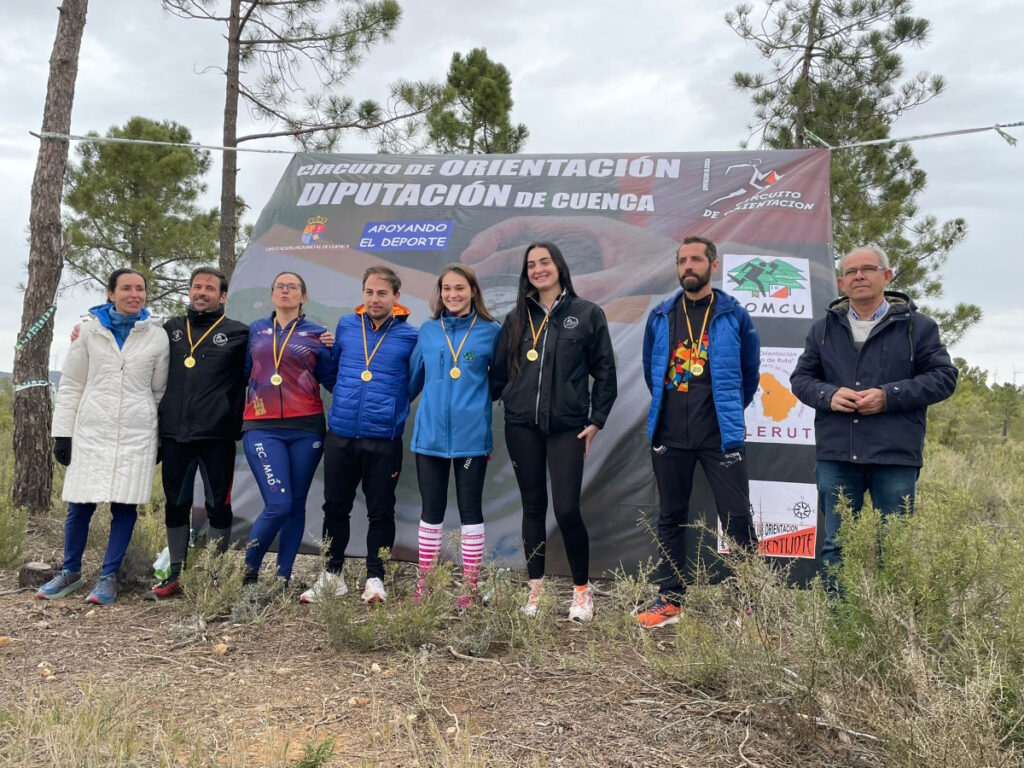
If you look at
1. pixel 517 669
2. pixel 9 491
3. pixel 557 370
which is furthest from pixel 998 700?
pixel 9 491

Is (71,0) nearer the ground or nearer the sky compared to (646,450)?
nearer the sky

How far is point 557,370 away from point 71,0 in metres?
5.09

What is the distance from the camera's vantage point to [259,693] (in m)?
3.14

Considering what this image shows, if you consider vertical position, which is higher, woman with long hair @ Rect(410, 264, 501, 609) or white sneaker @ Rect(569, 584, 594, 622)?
→ woman with long hair @ Rect(410, 264, 501, 609)

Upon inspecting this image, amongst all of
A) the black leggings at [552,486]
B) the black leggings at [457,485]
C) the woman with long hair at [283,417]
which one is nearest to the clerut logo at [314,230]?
the woman with long hair at [283,417]

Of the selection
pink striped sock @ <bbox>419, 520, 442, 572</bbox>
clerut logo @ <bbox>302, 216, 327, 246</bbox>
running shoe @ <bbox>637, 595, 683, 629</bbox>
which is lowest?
running shoe @ <bbox>637, 595, 683, 629</bbox>

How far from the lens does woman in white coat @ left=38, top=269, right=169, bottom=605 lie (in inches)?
167

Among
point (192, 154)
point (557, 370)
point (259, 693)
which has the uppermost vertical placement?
point (192, 154)

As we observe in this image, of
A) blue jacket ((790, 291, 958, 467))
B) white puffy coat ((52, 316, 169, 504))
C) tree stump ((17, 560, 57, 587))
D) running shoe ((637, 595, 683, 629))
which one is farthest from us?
tree stump ((17, 560, 57, 587))

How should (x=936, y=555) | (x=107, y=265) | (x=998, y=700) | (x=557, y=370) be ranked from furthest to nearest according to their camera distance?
(x=107, y=265)
(x=557, y=370)
(x=936, y=555)
(x=998, y=700)

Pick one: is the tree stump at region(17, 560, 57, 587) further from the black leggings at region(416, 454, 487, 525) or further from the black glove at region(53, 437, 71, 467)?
the black leggings at region(416, 454, 487, 525)

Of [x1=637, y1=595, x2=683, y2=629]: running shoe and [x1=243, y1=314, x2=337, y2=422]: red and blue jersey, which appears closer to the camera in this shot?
[x1=637, y1=595, x2=683, y2=629]: running shoe

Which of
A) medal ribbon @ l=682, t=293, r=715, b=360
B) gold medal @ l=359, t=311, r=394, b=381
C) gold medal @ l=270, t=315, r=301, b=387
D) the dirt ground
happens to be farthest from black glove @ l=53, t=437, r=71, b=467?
medal ribbon @ l=682, t=293, r=715, b=360

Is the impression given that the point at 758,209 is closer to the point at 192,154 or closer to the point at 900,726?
the point at 900,726
